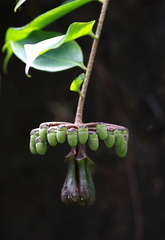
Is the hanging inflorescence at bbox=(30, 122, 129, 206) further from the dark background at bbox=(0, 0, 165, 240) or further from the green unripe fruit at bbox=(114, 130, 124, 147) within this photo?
the dark background at bbox=(0, 0, 165, 240)

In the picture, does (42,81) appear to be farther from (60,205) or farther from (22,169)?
(60,205)

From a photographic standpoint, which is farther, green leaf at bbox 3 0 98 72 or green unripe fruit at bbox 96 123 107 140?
green leaf at bbox 3 0 98 72

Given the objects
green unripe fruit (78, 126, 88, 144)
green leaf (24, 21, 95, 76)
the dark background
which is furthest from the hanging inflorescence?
the dark background

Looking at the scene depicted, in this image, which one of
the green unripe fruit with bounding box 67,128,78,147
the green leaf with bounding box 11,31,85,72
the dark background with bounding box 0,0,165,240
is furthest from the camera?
the dark background with bounding box 0,0,165,240

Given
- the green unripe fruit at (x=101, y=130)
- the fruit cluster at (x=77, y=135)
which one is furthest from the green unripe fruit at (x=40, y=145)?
the green unripe fruit at (x=101, y=130)

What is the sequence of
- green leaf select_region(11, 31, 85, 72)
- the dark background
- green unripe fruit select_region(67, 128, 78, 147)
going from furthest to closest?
the dark background → green leaf select_region(11, 31, 85, 72) → green unripe fruit select_region(67, 128, 78, 147)

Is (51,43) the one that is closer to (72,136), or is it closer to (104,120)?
(72,136)

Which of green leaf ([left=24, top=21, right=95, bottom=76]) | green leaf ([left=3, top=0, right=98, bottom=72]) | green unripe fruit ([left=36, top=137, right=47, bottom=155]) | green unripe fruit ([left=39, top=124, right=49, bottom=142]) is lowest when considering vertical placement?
green unripe fruit ([left=36, top=137, right=47, bottom=155])
